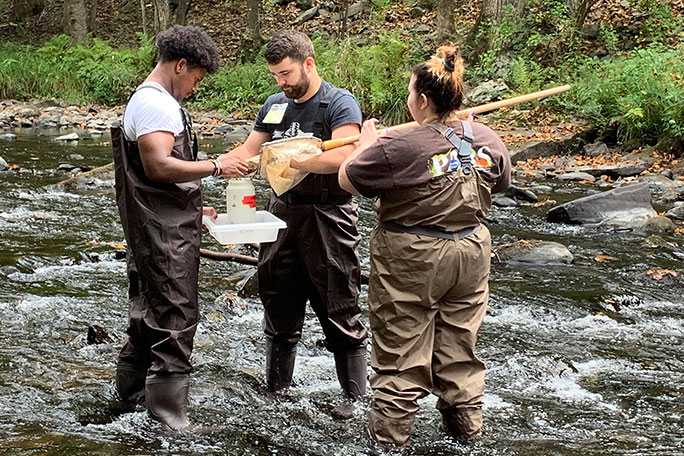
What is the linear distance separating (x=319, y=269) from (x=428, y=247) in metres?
0.92

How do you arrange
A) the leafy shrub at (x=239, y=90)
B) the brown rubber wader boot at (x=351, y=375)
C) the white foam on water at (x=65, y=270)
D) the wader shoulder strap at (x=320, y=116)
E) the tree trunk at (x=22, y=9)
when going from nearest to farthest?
1. the wader shoulder strap at (x=320, y=116)
2. the brown rubber wader boot at (x=351, y=375)
3. the white foam on water at (x=65, y=270)
4. the leafy shrub at (x=239, y=90)
5. the tree trunk at (x=22, y=9)

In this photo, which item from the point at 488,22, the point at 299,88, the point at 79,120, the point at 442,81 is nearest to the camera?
the point at 442,81

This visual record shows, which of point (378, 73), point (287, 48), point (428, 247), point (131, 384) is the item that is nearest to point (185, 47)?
point (287, 48)

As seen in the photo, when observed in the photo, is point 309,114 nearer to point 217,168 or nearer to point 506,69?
point 217,168

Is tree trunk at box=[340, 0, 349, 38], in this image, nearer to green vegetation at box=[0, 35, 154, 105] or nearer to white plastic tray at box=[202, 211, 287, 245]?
green vegetation at box=[0, 35, 154, 105]

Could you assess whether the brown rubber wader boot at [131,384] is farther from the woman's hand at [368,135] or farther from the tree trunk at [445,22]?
the tree trunk at [445,22]

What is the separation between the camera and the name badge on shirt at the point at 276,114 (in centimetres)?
495

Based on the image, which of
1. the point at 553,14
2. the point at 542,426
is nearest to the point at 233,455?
the point at 542,426

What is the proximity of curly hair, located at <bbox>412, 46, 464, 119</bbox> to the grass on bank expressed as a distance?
1038 cm

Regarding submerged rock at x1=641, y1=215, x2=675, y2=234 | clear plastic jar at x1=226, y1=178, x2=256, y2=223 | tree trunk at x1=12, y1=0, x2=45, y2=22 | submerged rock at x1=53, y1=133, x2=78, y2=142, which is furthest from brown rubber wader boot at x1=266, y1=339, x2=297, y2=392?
tree trunk at x1=12, y1=0, x2=45, y2=22

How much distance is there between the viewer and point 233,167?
4566 mm

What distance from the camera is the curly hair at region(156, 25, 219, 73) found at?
4331mm

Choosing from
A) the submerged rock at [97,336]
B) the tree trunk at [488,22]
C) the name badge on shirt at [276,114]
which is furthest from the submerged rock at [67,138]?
the name badge on shirt at [276,114]

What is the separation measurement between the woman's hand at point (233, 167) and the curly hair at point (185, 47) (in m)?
0.51
